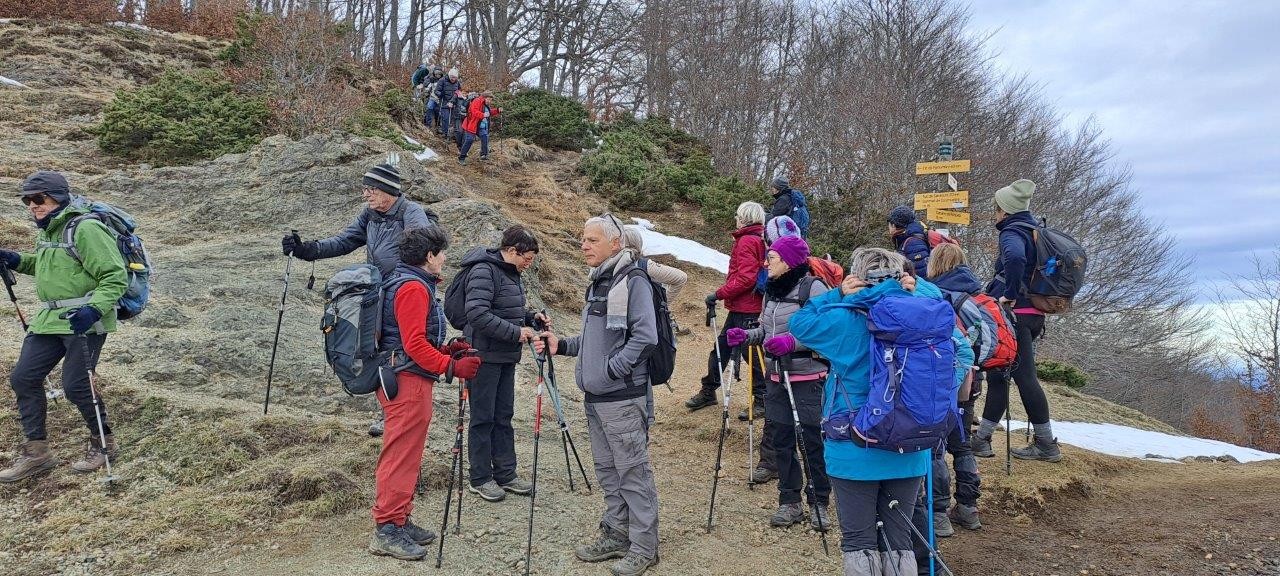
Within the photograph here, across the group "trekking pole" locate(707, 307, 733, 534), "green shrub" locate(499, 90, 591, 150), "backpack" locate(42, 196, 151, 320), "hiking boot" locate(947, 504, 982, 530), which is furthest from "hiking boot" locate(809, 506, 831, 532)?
"green shrub" locate(499, 90, 591, 150)

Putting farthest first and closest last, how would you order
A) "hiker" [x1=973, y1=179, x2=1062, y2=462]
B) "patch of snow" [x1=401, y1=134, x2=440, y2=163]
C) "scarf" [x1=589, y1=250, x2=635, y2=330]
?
"patch of snow" [x1=401, y1=134, x2=440, y2=163]
"hiker" [x1=973, y1=179, x2=1062, y2=462]
"scarf" [x1=589, y1=250, x2=635, y2=330]

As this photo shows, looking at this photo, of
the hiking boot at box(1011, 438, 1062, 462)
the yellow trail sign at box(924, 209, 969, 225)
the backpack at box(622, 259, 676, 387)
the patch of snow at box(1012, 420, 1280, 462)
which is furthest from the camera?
the yellow trail sign at box(924, 209, 969, 225)

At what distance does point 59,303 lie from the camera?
4.48m

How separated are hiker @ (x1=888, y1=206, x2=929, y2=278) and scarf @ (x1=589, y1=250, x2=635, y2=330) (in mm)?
3811

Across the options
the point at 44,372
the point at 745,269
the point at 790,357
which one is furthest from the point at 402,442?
the point at 745,269

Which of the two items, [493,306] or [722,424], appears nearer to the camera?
[493,306]

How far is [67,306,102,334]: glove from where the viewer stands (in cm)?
428

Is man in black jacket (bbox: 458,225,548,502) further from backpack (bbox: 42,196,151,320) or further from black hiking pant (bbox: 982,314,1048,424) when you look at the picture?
black hiking pant (bbox: 982,314,1048,424)

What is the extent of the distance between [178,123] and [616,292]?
13435 mm

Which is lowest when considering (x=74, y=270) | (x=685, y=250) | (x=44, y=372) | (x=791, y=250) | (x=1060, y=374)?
(x=1060, y=374)

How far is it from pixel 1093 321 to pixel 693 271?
23144 mm

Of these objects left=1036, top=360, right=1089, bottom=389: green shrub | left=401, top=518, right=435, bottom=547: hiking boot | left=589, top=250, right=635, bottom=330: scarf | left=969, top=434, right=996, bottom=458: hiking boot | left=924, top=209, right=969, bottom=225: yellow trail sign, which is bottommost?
left=401, top=518, right=435, bottom=547: hiking boot

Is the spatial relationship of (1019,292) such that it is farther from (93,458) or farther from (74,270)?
(93,458)

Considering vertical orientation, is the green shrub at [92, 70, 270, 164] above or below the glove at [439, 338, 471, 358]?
above
